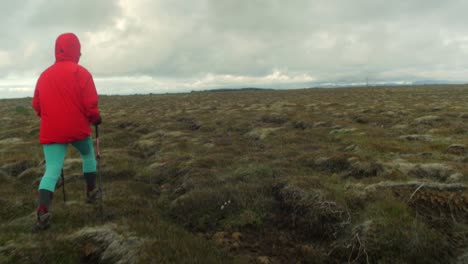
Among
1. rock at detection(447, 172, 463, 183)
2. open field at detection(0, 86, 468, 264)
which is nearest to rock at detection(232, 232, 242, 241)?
open field at detection(0, 86, 468, 264)

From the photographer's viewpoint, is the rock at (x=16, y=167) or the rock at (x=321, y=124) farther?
the rock at (x=321, y=124)

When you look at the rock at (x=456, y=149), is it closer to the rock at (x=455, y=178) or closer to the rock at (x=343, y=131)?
the rock at (x=455, y=178)

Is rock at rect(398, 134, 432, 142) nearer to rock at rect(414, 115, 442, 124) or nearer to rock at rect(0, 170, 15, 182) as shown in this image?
rock at rect(414, 115, 442, 124)

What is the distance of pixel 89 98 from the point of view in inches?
251

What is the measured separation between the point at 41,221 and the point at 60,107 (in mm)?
2306

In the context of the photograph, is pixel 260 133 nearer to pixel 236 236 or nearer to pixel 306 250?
pixel 236 236

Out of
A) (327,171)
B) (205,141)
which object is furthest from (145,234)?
(205,141)

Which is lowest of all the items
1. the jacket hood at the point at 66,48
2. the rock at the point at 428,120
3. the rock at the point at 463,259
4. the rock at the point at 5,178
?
the rock at the point at 463,259

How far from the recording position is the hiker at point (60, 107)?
241 inches

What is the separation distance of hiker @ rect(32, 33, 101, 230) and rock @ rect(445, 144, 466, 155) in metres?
11.5

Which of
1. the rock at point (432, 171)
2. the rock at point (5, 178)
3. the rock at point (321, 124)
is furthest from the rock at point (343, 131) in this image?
the rock at point (5, 178)

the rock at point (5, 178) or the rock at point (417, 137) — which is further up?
the rock at point (417, 137)

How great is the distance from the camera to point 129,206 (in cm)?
759

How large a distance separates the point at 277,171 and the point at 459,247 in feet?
17.2
